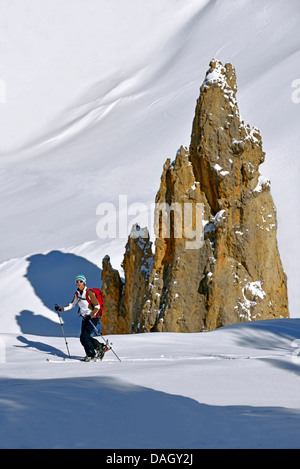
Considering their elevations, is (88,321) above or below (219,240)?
below

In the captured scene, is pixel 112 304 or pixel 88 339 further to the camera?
pixel 112 304

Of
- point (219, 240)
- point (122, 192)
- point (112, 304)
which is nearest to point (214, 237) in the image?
point (219, 240)

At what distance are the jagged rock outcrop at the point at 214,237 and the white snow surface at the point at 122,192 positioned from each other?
116cm

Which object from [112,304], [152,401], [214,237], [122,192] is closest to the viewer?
[152,401]

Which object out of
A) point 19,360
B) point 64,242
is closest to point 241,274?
point 19,360

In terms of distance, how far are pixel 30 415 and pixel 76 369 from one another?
2.93m

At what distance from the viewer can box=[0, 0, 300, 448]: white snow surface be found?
557cm

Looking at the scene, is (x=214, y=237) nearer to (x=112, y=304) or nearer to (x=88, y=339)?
(x=112, y=304)

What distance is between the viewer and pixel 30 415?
530 centimetres

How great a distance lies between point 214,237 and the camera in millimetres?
17641

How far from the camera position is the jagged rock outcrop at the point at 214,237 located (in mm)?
17094

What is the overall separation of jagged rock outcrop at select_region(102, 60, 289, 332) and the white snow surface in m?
1.16

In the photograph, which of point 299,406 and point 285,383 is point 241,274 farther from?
point 299,406

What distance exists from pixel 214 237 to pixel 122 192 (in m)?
30.8
